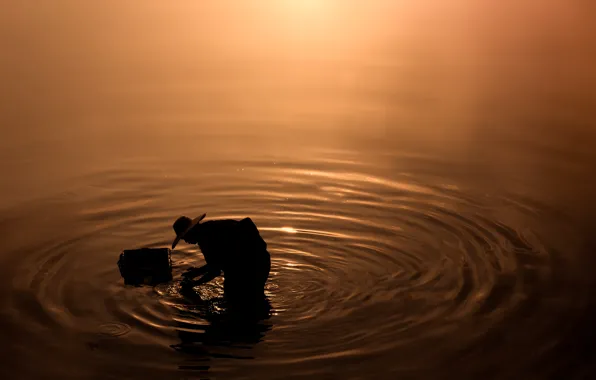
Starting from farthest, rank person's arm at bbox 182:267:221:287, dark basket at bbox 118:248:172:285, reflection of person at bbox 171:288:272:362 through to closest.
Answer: dark basket at bbox 118:248:172:285, person's arm at bbox 182:267:221:287, reflection of person at bbox 171:288:272:362

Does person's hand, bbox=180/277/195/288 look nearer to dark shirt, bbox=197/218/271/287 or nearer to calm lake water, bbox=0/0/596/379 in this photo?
calm lake water, bbox=0/0/596/379

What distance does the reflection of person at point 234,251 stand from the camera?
10672mm

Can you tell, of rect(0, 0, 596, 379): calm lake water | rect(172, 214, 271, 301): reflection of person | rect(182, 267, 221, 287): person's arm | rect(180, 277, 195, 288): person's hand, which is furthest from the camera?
rect(180, 277, 195, 288): person's hand

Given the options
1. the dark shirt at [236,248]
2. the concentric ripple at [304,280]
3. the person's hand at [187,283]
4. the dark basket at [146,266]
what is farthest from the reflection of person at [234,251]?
the dark basket at [146,266]

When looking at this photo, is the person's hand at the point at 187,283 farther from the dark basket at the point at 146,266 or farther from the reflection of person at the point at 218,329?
the dark basket at the point at 146,266

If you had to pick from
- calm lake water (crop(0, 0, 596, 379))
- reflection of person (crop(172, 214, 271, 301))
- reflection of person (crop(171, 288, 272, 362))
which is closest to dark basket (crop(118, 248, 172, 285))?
calm lake water (crop(0, 0, 596, 379))

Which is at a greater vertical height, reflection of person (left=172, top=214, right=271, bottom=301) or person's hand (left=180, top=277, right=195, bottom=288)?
reflection of person (left=172, top=214, right=271, bottom=301)

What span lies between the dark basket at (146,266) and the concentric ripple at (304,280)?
19 centimetres

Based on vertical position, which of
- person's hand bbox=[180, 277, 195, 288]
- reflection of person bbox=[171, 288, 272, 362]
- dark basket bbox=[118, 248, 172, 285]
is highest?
dark basket bbox=[118, 248, 172, 285]

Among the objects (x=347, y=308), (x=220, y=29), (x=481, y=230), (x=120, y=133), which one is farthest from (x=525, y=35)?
(x=347, y=308)

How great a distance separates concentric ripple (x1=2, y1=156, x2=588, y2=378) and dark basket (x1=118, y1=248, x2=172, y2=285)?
7.5 inches

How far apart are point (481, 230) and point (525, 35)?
22.7m

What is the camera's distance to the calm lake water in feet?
33.1

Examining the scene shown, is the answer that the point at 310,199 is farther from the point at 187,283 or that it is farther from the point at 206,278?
the point at 206,278
